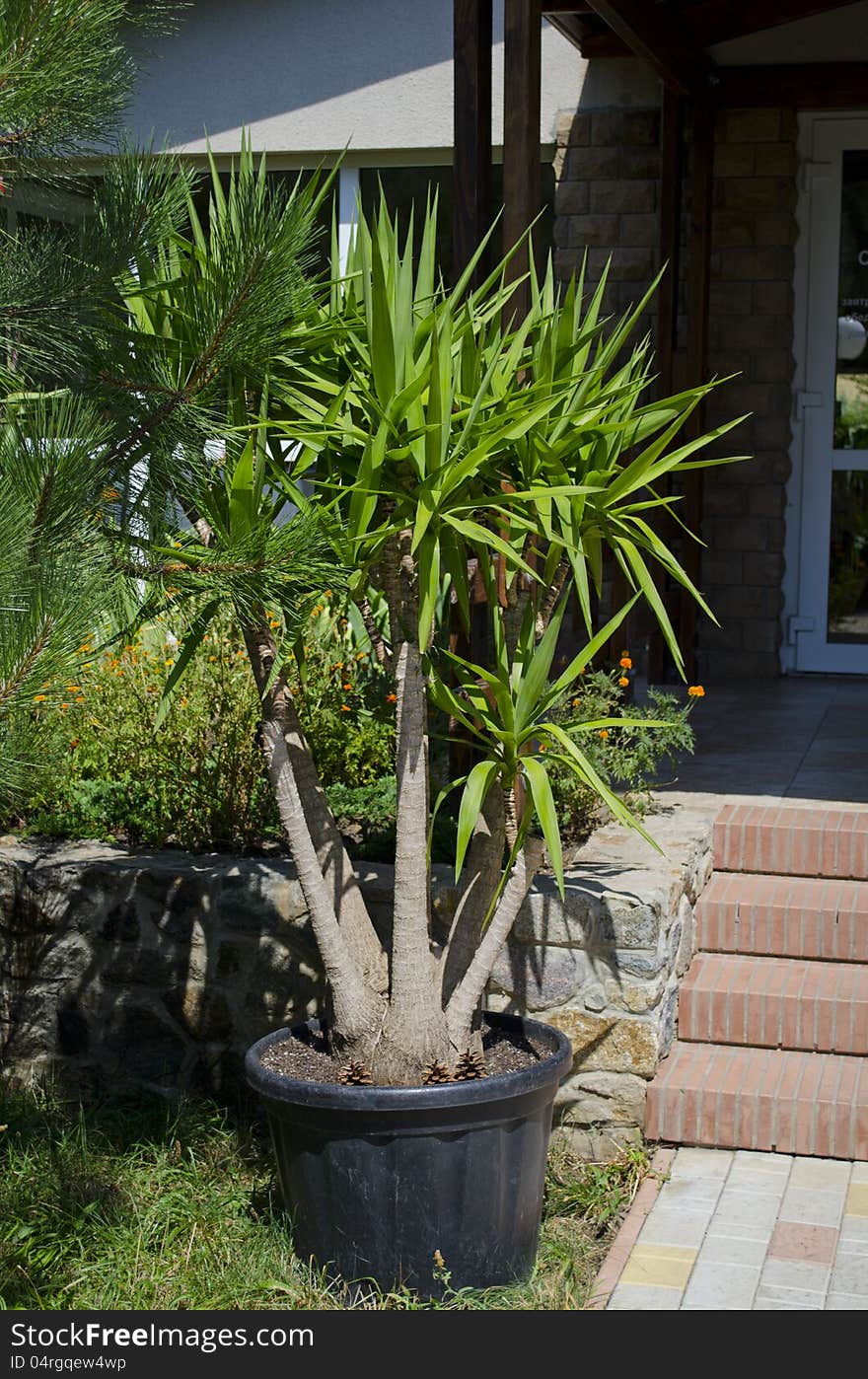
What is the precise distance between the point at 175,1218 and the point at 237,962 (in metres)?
0.83

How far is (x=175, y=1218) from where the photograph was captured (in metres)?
3.51

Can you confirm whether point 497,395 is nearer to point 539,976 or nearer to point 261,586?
point 261,586

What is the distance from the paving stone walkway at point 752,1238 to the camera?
10.2 feet

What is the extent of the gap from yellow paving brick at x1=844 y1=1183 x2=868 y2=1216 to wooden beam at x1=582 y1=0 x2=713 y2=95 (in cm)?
395

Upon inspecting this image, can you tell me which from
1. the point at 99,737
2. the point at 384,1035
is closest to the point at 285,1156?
the point at 384,1035

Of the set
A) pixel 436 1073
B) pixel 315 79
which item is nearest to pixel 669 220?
pixel 315 79

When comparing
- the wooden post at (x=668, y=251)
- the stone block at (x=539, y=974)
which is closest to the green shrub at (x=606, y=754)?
the stone block at (x=539, y=974)

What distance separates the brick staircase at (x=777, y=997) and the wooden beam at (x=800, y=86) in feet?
12.9

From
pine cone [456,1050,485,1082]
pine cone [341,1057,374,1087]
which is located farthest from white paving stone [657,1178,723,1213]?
pine cone [341,1057,374,1087]

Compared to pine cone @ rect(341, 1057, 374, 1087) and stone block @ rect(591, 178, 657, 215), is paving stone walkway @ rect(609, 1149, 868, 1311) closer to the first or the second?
pine cone @ rect(341, 1057, 374, 1087)

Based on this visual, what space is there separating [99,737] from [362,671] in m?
0.93

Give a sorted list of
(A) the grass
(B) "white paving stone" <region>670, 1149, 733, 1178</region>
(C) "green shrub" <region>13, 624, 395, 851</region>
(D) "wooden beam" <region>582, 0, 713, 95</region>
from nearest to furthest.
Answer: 1. (A) the grass
2. (B) "white paving stone" <region>670, 1149, 733, 1178</region>
3. (C) "green shrub" <region>13, 624, 395, 851</region>
4. (D) "wooden beam" <region>582, 0, 713, 95</region>

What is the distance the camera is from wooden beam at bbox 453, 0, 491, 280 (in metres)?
3.93

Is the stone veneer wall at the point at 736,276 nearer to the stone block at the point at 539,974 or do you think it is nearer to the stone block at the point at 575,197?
the stone block at the point at 575,197
